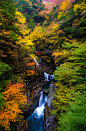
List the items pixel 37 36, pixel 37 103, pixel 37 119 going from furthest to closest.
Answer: pixel 37 36 → pixel 37 103 → pixel 37 119

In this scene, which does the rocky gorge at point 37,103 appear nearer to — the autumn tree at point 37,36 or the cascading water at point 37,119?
the cascading water at point 37,119

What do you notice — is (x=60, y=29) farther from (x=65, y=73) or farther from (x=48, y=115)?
(x=48, y=115)

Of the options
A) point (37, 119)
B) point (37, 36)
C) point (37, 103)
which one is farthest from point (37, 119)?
point (37, 36)

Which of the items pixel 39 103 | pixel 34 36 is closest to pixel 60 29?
pixel 34 36

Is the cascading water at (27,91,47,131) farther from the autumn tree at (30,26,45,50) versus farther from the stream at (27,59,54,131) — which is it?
the autumn tree at (30,26,45,50)

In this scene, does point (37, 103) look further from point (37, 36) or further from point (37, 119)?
point (37, 36)

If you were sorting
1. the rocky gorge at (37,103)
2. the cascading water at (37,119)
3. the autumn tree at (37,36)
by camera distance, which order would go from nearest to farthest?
the rocky gorge at (37,103), the cascading water at (37,119), the autumn tree at (37,36)

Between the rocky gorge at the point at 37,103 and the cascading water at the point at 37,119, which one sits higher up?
the rocky gorge at the point at 37,103

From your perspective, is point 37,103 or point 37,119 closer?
point 37,119

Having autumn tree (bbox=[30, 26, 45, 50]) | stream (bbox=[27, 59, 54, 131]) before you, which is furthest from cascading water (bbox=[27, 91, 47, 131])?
autumn tree (bbox=[30, 26, 45, 50])

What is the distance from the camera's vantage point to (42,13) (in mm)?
25359

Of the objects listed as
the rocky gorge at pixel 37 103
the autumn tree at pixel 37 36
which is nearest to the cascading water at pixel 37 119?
the rocky gorge at pixel 37 103

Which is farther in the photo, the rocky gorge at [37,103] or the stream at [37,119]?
the stream at [37,119]

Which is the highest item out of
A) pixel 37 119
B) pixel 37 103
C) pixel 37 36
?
pixel 37 36
